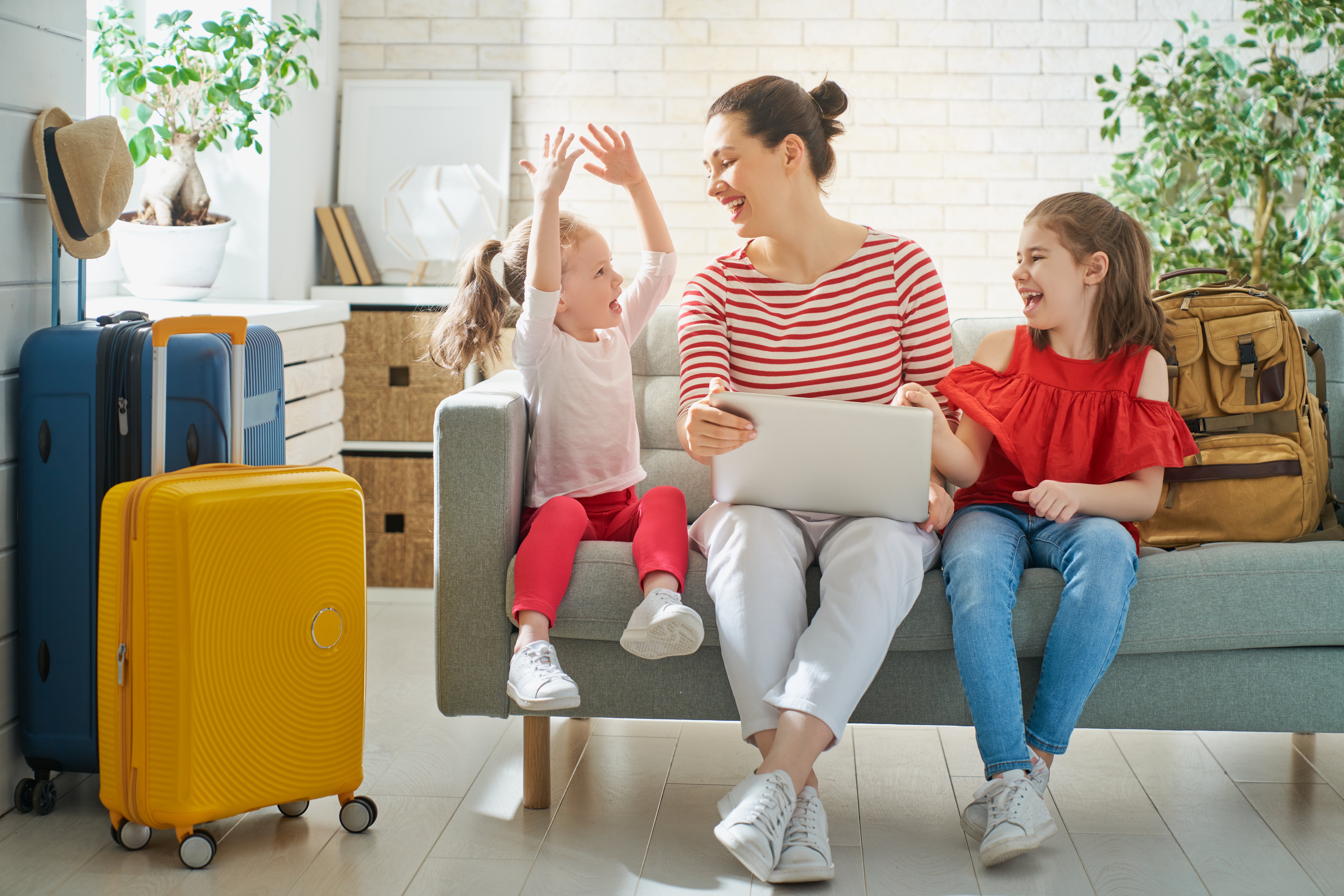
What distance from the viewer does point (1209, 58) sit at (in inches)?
117

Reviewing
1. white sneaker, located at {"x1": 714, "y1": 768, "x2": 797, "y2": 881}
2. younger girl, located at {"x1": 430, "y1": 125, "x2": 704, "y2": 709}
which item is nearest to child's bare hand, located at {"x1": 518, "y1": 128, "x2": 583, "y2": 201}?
younger girl, located at {"x1": 430, "y1": 125, "x2": 704, "y2": 709}

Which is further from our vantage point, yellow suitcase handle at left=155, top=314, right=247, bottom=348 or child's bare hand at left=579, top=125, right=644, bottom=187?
child's bare hand at left=579, top=125, right=644, bottom=187

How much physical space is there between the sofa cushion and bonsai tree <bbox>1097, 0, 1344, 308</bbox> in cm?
150

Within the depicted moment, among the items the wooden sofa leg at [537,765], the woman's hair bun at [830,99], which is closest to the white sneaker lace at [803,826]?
the wooden sofa leg at [537,765]

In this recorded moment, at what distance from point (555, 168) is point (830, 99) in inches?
18.7

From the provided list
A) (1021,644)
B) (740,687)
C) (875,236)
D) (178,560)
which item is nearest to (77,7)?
(178,560)

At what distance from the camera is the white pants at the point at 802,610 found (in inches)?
62.1

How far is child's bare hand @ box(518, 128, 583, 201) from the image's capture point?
1814mm

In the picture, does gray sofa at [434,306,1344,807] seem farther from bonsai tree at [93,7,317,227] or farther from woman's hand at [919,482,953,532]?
bonsai tree at [93,7,317,227]

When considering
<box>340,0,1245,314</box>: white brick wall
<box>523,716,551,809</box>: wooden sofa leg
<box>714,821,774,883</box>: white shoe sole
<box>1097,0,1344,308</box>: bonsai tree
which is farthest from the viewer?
<box>340,0,1245,314</box>: white brick wall

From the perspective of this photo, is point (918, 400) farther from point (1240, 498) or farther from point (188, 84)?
point (188, 84)

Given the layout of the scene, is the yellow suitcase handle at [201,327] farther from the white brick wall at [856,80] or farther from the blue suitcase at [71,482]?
the white brick wall at [856,80]

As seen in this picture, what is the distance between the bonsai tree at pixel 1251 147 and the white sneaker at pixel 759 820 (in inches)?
82.0

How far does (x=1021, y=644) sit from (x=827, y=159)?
0.86m
